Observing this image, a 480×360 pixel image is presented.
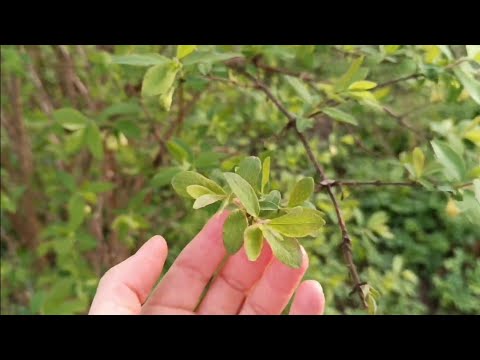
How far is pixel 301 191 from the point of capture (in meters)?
0.77

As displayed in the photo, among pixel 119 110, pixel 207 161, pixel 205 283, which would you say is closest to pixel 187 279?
pixel 205 283

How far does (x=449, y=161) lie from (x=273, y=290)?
0.38 metres

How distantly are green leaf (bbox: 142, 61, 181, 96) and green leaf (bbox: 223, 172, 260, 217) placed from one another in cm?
31

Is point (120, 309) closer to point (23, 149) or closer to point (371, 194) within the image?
point (23, 149)

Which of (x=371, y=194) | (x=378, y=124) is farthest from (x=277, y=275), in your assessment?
(x=378, y=124)

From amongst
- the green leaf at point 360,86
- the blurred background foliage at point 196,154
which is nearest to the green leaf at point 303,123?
the blurred background foliage at point 196,154

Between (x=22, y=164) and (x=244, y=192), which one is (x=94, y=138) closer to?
(x=244, y=192)

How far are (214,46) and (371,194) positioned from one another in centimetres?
238

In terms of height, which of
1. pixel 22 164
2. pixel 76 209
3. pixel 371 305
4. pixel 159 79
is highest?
pixel 159 79

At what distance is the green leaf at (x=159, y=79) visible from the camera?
930 millimetres

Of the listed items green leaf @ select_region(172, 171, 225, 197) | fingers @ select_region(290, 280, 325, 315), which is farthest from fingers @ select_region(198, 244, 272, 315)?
green leaf @ select_region(172, 171, 225, 197)

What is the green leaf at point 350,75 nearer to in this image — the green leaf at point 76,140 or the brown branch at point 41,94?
the green leaf at point 76,140
